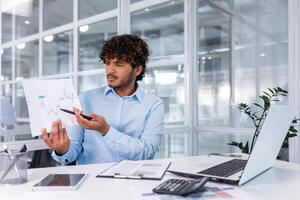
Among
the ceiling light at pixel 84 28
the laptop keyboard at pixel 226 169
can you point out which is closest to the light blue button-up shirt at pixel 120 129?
the laptop keyboard at pixel 226 169

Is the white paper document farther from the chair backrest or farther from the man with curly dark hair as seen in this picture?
the chair backrest

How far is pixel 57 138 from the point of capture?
1310 millimetres

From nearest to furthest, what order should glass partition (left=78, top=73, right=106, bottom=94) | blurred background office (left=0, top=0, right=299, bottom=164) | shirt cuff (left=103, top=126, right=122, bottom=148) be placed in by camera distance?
shirt cuff (left=103, top=126, right=122, bottom=148) → blurred background office (left=0, top=0, right=299, bottom=164) → glass partition (left=78, top=73, right=106, bottom=94)

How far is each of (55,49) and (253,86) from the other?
1.88 meters

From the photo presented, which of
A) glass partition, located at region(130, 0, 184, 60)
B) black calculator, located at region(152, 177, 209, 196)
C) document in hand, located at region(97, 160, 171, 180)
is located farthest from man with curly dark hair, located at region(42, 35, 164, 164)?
glass partition, located at region(130, 0, 184, 60)

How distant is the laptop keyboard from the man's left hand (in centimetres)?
47

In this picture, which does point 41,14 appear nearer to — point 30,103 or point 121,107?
point 121,107

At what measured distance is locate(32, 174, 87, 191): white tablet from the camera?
959 millimetres

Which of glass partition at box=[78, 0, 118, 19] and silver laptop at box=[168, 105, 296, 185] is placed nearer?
silver laptop at box=[168, 105, 296, 185]

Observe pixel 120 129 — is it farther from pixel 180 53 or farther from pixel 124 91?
pixel 180 53

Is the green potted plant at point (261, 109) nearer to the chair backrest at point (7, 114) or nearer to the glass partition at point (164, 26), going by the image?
the glass partition at point (164, 26)

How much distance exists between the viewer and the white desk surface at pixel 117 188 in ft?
2.97

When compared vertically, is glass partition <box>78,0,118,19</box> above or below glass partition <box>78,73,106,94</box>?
above

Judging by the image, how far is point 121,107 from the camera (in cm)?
174
